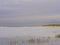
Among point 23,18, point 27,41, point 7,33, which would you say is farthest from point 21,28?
point 27,41

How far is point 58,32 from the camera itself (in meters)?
4.59

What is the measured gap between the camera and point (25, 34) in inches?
176

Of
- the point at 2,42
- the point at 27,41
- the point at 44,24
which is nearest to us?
the point at 2,42

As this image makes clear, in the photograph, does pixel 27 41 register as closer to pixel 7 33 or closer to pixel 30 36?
pixel 30 36

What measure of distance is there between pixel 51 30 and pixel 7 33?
1592mm

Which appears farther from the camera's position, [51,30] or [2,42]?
[51,30]

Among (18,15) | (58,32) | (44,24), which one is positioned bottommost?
(58,32)

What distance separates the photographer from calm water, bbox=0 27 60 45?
12.4ft

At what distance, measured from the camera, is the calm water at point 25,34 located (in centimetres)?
377

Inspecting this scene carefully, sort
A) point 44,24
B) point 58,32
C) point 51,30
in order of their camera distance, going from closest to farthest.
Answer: point 58,32, point 51,30, point 44,24

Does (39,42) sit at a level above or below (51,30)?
below

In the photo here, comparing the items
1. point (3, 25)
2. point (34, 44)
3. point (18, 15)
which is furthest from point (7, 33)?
point (34, 44)

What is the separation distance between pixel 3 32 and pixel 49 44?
1624 millimetres

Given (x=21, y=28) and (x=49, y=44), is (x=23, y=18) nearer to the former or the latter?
(x=21, y=28)
